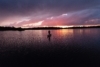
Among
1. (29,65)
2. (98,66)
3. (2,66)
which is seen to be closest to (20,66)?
(29,65)

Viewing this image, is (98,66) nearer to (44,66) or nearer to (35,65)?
(44,66)

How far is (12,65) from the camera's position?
18172 mm

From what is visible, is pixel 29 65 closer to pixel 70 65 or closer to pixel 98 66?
pixel 70 65

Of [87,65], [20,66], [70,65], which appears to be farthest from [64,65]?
[20,66]

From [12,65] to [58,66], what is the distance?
7.03m

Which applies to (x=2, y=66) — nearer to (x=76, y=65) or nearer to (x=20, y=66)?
(x=20, y=66)

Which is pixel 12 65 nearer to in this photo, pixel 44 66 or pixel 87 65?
pixel 44 66

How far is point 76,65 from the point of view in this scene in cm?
1766

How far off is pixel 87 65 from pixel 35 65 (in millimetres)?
7768

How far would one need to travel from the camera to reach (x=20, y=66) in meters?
17.8

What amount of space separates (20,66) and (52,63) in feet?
16.2

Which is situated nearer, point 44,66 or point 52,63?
point 44,66

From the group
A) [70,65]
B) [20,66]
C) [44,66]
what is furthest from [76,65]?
[20,66]

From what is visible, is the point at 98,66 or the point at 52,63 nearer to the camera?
the point at 98,66
